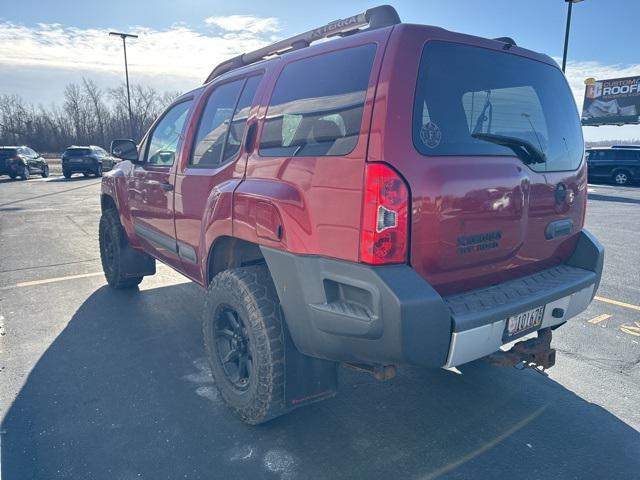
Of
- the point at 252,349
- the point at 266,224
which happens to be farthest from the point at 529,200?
the point at 252,349

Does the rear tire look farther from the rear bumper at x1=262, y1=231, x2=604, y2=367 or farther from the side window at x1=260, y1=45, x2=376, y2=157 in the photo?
the side window at x1=260, y1=45, x2=376, y2=157

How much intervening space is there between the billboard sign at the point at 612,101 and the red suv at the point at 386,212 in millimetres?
38106

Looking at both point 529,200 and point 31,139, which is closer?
point 529,200

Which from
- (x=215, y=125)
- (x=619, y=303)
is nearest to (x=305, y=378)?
(x=215, y=125)

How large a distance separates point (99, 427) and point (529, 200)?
9.03 feet

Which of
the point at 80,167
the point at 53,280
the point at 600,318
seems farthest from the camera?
the point at 80,167

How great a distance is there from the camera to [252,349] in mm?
2525

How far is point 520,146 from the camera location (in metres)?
2.45

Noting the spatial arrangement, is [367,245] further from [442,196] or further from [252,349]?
[252,349]

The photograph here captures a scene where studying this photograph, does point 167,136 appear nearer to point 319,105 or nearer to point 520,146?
point 319,105

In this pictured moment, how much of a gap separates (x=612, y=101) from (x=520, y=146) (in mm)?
39747

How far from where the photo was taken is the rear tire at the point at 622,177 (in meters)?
20.5

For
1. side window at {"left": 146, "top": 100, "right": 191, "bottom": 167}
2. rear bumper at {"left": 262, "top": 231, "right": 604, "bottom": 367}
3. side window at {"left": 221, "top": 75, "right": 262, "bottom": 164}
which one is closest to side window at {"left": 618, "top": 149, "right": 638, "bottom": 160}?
rear bumper at {"left": 262, "top": 231, "right": 604, "bottom": 367}

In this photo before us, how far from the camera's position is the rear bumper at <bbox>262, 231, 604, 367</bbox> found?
191 cm
